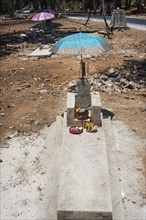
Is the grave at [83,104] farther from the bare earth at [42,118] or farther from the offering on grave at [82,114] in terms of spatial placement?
the bare earth at [42,118]

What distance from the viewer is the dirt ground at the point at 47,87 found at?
32.4 feet

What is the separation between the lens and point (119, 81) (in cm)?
1253

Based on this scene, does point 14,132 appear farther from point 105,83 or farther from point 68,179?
point 105,83

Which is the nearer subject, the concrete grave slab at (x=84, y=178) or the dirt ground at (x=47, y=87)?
the concrete grave slab at (x=84, y=178)

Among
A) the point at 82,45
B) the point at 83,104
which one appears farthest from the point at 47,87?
the point at 82,45

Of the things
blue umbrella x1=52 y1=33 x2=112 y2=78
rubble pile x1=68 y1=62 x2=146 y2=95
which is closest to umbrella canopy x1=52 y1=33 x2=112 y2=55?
blue umbrella x1=52 y1=33 x2=112 y2=78

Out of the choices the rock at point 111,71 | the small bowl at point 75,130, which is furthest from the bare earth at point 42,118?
the small bowl at point 75,130

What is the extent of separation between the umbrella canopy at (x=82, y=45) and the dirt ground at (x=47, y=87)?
2.88 metres

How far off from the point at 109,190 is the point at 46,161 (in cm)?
249

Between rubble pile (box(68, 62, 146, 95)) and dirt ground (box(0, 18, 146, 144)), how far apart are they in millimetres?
252

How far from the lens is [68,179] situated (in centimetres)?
610

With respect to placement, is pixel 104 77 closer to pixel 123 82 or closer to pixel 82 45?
pixel 123 82

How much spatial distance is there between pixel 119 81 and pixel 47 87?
3142 mm

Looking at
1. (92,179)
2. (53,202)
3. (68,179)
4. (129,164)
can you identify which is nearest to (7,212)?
(53,202)
